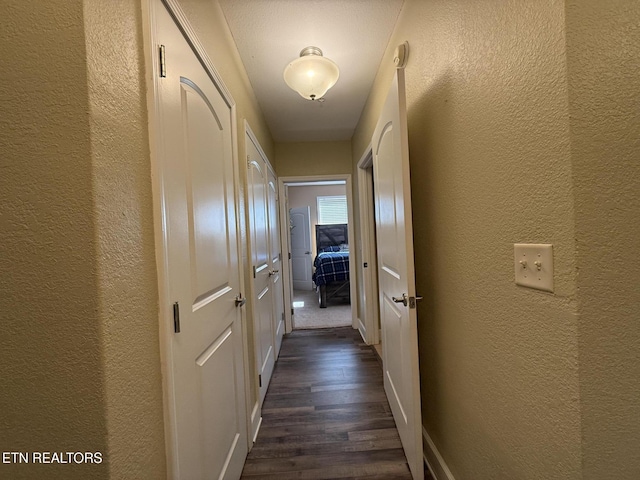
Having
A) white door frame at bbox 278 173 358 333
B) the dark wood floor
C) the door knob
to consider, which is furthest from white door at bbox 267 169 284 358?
the door knob

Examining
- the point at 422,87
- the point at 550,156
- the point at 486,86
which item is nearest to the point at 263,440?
the point at 550,156

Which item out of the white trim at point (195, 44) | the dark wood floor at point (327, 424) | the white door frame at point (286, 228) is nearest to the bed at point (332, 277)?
the white door frame at point (286, 228)

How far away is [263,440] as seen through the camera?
1.63 metres

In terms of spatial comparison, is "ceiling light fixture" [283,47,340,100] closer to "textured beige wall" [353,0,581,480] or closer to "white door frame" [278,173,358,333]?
"textured beige wall" [353,0,581,480]

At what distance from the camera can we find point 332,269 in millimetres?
4586

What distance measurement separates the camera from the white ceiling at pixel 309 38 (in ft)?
4.79

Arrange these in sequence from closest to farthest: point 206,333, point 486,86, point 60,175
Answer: point 60,175 → point 486,86 → point 206,333

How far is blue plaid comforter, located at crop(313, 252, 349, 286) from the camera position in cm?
454

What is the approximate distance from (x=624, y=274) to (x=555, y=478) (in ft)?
1.76

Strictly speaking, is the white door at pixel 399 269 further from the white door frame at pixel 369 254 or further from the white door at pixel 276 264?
the white door at pixel 276 264

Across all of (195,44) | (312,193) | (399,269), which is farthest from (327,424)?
(312,193)

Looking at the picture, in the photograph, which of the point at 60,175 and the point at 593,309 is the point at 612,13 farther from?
the point at 60,175

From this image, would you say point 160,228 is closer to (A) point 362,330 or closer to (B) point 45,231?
(B) point 45,231

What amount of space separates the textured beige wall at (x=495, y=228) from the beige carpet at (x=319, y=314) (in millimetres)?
2396
